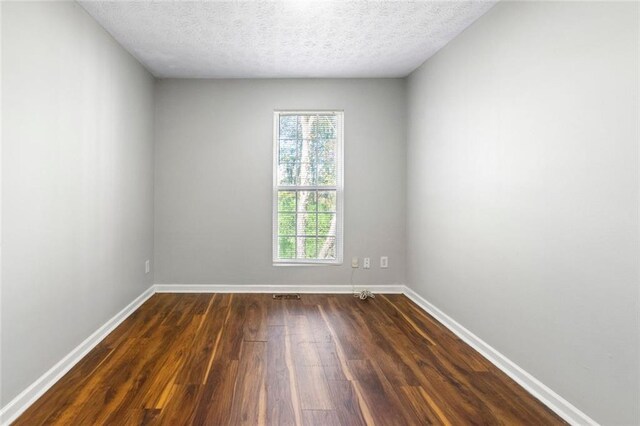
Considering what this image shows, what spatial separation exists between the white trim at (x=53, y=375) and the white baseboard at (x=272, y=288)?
0.80m

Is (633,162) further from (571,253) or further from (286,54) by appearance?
(286,54)

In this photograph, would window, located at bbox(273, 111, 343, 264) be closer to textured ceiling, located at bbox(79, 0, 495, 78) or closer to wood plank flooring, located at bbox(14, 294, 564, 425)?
textured ceiling, located at bbox(79, 0, 495, 78)

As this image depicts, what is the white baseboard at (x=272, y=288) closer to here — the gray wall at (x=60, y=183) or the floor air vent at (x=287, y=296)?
the floor air vent at (x=287, y=296)

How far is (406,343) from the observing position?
2586 millimetres

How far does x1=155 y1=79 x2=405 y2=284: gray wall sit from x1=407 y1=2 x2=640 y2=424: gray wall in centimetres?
103

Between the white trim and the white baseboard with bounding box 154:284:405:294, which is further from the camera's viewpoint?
the white baseboard with bounding box 154:284:405:294

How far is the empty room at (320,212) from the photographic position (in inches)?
65.8

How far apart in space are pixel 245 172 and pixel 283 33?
1.61 m

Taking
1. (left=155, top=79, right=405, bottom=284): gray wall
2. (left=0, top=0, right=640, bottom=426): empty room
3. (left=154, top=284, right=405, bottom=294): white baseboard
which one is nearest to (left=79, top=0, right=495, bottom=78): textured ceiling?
(left=0, top=0, right=640, bottom=426): empty room

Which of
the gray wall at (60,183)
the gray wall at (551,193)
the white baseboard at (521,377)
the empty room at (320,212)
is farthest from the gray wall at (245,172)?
the white baseboard at (521,377)

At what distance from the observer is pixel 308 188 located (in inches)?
155

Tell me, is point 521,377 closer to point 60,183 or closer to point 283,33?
point 283,33

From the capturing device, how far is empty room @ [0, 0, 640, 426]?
5.49 ft

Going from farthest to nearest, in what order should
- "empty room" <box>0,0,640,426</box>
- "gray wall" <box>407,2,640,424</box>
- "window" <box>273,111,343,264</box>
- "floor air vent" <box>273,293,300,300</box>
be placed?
"window" <box>273,111,343,264</box>
"floor air vent" <box>273,293,300,300</box>
"empty room" <box>0,0,640,426</box>
"gray wall" <box>407,2,640,424</box>
